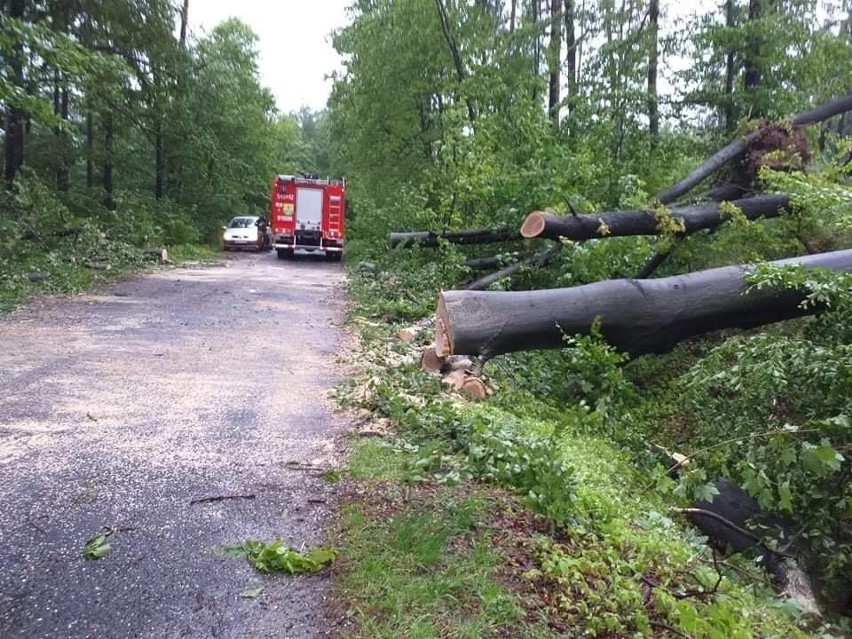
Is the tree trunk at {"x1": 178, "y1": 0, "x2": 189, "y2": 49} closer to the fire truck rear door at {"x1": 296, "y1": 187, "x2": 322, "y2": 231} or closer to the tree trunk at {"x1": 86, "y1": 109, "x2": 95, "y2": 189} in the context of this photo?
the tree trunk at {"x1": 86, "y1": 109, "x2": 95, "y2": 189}

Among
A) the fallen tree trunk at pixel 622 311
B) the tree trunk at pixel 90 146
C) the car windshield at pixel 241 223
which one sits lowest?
the fallen tree trunk at pixel 622 311

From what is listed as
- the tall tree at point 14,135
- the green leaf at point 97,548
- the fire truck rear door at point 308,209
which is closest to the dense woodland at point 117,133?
the tall tree at point 14,135

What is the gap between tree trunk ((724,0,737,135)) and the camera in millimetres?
14023

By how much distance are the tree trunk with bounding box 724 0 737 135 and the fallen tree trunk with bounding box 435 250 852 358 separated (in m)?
8.29

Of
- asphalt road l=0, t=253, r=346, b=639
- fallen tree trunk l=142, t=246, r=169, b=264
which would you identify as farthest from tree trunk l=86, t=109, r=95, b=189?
asphalt road l=0, t=253, r=346, b=639

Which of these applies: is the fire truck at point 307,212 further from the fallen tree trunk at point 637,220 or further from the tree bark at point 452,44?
the fallen tree trunk at point 637,220

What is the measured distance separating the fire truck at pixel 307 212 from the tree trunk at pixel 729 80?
12472mm

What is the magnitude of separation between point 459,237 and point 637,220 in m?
5.06

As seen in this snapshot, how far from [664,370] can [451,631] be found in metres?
6.12

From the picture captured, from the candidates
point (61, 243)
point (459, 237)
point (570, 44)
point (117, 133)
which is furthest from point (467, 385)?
point (117, 133)

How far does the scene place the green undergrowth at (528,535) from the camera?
2684 millimetres

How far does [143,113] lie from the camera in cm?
1936

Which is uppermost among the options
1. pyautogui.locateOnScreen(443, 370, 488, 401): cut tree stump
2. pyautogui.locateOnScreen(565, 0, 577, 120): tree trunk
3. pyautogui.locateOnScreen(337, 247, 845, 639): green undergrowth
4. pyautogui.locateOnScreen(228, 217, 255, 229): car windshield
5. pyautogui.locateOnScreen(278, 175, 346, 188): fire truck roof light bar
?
pyautogui.locateOnScreen(565, 0, 577, 120): tree trunk

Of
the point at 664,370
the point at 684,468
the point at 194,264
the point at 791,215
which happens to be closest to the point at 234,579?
the point at 684,468
